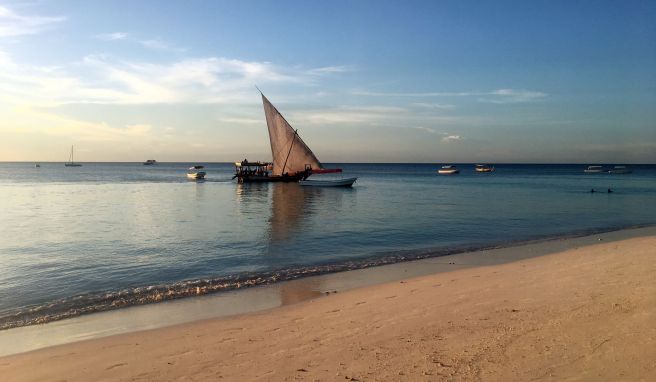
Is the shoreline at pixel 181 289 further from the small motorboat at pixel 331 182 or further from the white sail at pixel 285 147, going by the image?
the white sail at pixel 285 147

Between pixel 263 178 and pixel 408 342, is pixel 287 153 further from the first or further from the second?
pixel 408 342

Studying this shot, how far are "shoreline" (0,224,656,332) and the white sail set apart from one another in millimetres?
45712

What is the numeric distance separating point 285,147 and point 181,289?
5163 centimetres

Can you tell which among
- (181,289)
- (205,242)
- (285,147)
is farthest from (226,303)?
(285,147)

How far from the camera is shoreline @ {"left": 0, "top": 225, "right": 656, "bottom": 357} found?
25.2 ft

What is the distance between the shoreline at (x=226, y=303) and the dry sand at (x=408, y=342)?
Result: 0.68 m

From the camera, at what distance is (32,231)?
21312 millimetres

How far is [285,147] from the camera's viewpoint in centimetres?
6172

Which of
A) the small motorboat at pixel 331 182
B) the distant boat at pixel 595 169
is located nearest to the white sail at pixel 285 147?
the small motorboat at pixel 331 182

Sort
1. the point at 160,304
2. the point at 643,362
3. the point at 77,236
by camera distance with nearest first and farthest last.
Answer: the point at 643,362 → the point at 160,304 → the point at 77,236

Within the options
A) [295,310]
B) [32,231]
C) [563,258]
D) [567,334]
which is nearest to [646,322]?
[567,334]

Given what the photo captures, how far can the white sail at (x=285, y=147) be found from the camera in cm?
5978

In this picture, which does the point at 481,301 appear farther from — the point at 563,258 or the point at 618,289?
the point at 563,258

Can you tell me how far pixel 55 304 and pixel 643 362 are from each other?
10.5 meters
